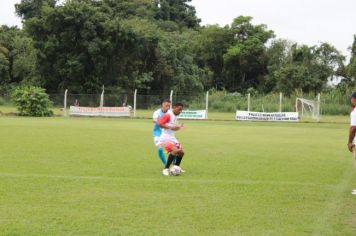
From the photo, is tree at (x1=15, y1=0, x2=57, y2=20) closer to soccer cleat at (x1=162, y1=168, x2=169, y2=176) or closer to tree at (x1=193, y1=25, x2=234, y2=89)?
tree at (x1=193, y1=25, x2=234, y2=89)

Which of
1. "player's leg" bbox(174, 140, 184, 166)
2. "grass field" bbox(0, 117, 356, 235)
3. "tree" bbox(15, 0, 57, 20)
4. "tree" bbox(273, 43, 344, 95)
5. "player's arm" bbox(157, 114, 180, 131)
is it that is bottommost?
"grass field" bbox(0, 117, 356, 235)

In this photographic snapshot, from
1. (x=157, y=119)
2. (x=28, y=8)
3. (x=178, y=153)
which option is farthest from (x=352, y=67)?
(x=178, y=153)

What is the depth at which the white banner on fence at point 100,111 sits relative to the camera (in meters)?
39.5

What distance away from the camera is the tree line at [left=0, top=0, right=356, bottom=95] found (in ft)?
175

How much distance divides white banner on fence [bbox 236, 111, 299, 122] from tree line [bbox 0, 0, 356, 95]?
2026cm

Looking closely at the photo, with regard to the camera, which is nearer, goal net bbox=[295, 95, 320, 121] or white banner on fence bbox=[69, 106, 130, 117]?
goal net bbox=[295, 95, 320, 121]

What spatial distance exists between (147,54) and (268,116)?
26959 mm

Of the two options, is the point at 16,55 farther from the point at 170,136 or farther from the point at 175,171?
the point at 175,171

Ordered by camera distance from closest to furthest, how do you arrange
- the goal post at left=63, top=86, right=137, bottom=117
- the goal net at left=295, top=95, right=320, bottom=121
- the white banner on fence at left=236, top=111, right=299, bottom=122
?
the white banner on fence at left=236, top=111, right=299, bottom=122 < the goal net at left=295, top=95, right=320, bottom=121 < the goal post at left=63, top=86, right=137, bottom=117

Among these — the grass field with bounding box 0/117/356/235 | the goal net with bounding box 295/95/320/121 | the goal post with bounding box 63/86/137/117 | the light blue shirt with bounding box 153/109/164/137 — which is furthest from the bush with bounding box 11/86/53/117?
the light blue shirt with bounding box 153/109/164/137

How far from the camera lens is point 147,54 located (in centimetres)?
6056

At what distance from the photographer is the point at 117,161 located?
13070 millimetres

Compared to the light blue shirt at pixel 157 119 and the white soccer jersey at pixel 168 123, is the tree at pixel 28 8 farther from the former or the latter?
the white soccer jersey at pixel 168 123

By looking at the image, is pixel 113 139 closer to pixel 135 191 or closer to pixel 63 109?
pixel 135 191
